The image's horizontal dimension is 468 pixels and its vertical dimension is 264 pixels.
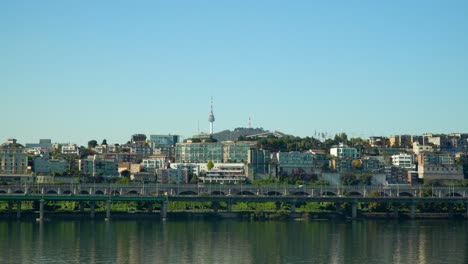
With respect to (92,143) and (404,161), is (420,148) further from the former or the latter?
(92,143)

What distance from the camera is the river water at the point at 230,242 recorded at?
157 ft

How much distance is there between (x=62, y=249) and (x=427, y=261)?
60.2 feet

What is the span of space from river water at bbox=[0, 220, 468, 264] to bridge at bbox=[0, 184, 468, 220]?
12.7 ft

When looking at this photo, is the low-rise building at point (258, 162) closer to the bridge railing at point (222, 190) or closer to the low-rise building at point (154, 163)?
the low-rise building at point (154, 163)

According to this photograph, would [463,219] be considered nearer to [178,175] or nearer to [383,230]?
[383,230]

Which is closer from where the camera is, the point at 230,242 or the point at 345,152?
the point at 230,242

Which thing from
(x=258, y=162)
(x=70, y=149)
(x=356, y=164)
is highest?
(x=70, y=149)

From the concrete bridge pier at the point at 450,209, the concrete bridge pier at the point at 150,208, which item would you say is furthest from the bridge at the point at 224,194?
the concrete bridge pier at the point at 150,208

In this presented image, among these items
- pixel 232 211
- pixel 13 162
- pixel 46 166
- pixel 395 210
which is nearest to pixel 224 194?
pixel 232 211

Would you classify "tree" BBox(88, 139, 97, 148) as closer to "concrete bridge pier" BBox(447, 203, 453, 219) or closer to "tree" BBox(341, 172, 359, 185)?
"tree" BBox(341, 172, 359, 185)

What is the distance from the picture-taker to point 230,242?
55531mm

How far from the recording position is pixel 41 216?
238ft

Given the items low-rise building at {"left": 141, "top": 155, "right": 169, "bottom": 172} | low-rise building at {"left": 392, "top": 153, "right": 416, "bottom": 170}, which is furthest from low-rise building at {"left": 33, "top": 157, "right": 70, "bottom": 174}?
low-rise building at {"left": 392, "top": 153, "right": 416, "bottom": 170}

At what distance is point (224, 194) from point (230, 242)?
109 ft
